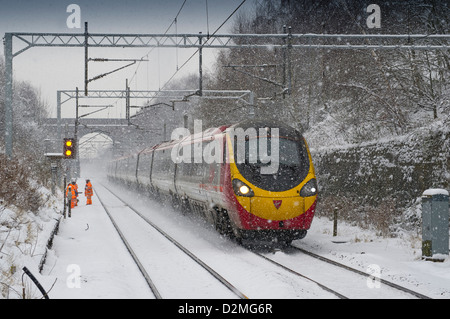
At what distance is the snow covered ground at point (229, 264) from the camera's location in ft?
25.0

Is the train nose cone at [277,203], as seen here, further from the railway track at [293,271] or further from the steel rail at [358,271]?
the steel rail at [358,271]

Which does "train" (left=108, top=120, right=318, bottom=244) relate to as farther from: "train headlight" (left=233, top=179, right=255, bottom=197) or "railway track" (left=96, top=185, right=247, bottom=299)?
"railway track" (left=96, top=185, right=247, bottom=299)

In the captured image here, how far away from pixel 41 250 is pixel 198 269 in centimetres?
284

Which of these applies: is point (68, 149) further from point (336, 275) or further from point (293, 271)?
point (336, 275)

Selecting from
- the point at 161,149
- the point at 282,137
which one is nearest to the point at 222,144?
the point at 282,137

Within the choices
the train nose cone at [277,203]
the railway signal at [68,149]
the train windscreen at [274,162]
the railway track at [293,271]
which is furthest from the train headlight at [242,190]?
the railway signal at [68,149]

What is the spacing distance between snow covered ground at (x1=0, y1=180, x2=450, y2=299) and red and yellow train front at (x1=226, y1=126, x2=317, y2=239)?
23.2 inches

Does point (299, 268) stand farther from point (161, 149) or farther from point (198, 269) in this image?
point (161, 149)

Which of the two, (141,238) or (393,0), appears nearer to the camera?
(141,238)

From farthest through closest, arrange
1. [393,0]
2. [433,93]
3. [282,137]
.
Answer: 1. [393,0]
2. [433,93]
3. [282,137]

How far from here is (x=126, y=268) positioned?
378 inches

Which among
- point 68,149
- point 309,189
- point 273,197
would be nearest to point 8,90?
point 68,149

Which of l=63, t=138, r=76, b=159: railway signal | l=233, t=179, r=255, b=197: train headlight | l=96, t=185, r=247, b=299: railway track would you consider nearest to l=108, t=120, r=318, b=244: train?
l=233, t=179, r=255, b=197: train headlight

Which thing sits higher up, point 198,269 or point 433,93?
point 433,93
